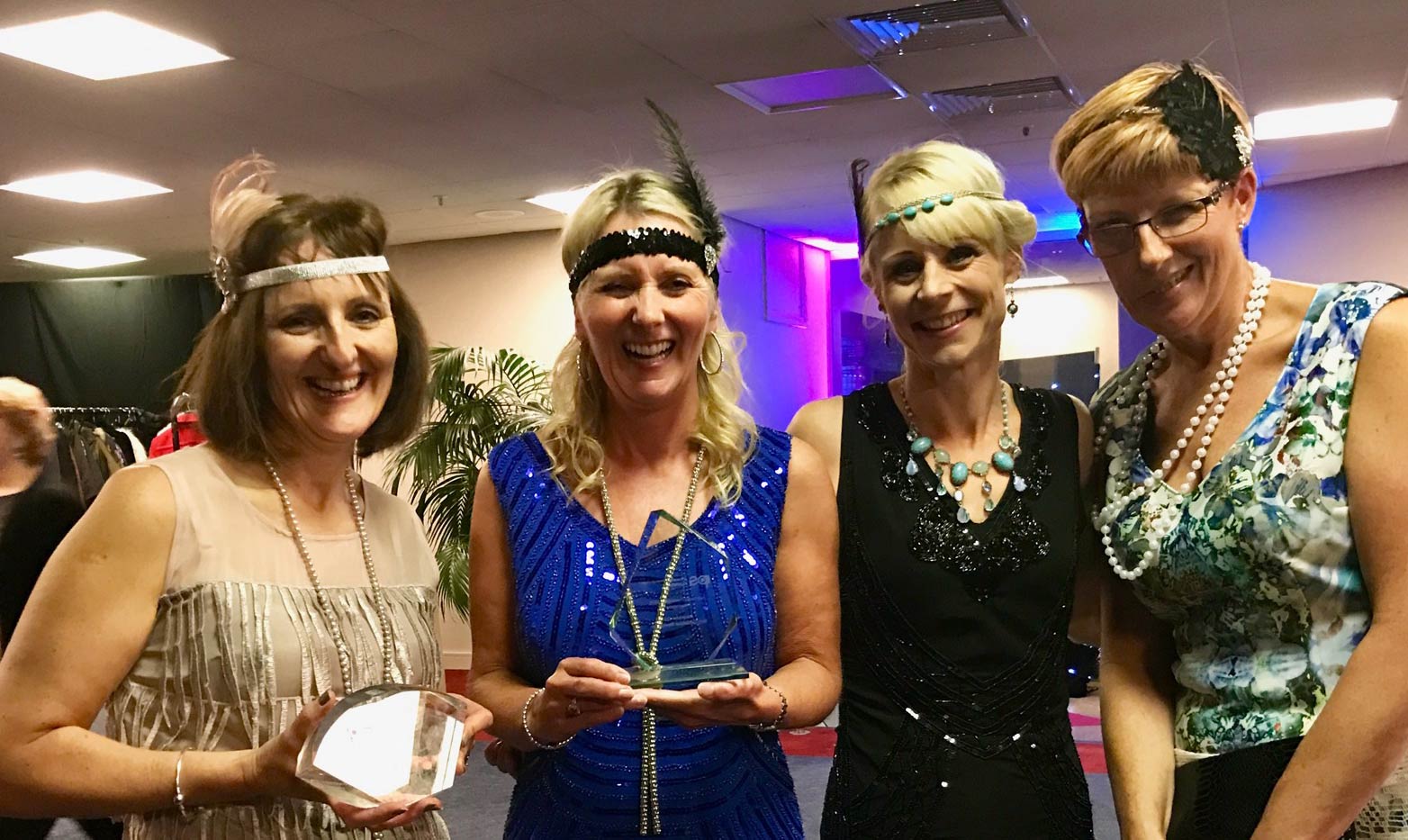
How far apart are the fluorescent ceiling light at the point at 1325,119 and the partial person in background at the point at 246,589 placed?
6949 mm

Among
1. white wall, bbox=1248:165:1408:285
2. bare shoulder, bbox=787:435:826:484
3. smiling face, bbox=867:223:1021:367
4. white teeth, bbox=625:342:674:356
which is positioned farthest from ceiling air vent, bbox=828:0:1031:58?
white wall, bbox=1248:165:1408:285

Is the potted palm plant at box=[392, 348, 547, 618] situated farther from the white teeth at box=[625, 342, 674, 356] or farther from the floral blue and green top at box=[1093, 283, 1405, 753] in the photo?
the floral blue and green top at box=[1093, 283, 1405, 753]

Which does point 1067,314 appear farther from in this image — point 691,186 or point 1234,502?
point 1234,502

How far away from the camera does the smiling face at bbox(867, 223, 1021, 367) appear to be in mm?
2158

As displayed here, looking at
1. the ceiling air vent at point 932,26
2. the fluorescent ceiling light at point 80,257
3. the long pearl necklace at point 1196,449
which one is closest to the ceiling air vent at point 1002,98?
the ceiling air vent at point 932,26

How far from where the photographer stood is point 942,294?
214 cm

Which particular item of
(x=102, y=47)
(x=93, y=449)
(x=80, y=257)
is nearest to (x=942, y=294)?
(x=102, y=47)

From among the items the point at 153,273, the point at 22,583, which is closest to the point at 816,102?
the point at 22,583

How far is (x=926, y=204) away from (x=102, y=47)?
4492mm

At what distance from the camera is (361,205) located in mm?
1988

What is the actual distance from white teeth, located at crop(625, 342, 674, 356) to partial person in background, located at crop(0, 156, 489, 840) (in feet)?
1.19

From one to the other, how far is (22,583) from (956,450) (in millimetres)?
3440

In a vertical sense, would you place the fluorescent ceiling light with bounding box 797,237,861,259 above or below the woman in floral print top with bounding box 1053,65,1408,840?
above

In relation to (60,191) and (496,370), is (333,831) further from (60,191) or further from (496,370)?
(60,191)
